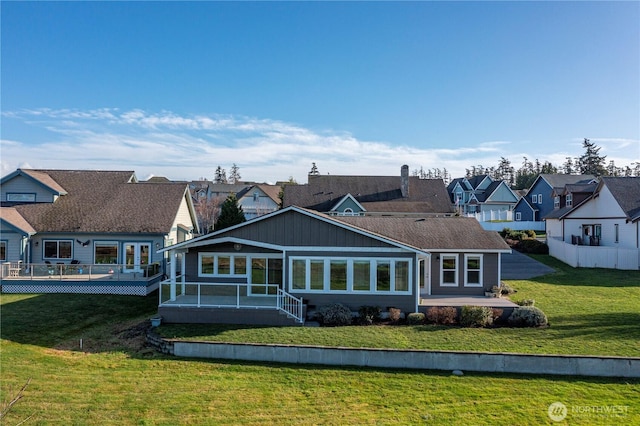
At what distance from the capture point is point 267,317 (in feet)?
53.5

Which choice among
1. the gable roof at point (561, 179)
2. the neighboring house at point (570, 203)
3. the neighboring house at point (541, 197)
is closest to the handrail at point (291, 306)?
the neighboring house at point (570, 203)

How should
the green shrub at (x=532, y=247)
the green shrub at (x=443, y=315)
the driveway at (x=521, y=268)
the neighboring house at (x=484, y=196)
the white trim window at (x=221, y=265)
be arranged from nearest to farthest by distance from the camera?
the green shrub at (x=443, y=315), the white trim window at (x=221, y=265), the driveway at (x=521, y=268), the green shrub at (x=532, y=247), the neighboring house at (x=484, y=196)

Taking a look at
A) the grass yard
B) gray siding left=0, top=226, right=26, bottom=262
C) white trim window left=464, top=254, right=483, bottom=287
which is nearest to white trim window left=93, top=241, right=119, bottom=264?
gray siding left=0, top=226, right=26, bottom=262

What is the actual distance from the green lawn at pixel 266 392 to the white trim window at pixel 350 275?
293 cm

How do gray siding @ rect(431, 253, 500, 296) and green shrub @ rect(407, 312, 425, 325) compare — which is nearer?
green shrub @ rect(407, 312, 425, 325)

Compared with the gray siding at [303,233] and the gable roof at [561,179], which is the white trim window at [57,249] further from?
the gable roof at [561,179]

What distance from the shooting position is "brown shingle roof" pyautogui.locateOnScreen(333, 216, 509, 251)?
20.0m

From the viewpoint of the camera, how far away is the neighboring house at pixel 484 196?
198 feet

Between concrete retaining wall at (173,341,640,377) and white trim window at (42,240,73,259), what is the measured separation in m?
15.8

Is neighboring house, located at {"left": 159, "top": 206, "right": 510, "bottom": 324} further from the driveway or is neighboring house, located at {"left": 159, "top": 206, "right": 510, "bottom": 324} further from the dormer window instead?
the dormer window

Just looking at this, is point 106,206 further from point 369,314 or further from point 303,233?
point 369,314

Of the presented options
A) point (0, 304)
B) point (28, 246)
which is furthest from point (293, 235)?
point (28, 246)

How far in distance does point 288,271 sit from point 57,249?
16.1 meters

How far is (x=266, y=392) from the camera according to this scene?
436 inches
